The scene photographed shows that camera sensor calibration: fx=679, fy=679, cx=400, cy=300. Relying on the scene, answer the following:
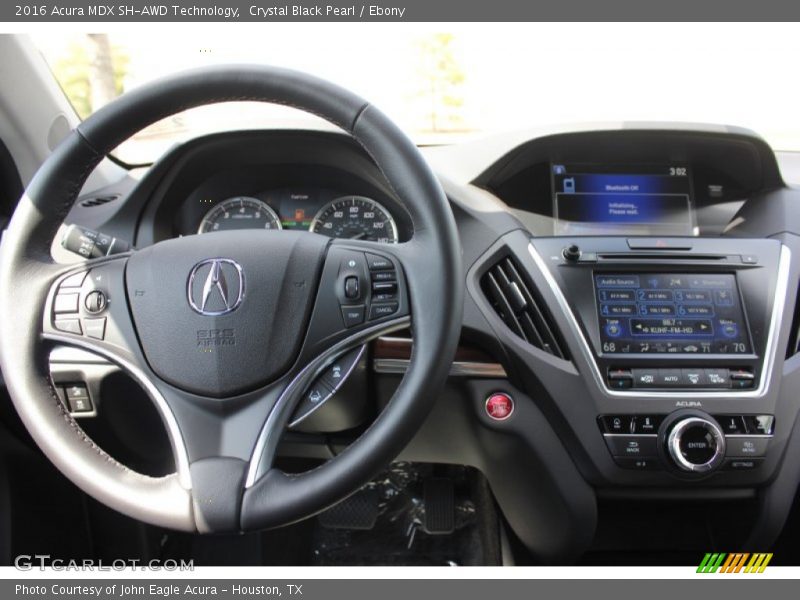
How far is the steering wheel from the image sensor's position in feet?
3.83

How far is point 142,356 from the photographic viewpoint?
1310 millimetres

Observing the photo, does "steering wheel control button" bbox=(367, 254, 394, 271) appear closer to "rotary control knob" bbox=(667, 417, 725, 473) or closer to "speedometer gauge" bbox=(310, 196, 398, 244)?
"speedometer gauge" bbox=(310, 196, 398, 244)

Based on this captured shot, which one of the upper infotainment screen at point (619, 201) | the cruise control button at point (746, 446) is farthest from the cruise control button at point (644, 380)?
the upper infotainment screen at point (619, 201)

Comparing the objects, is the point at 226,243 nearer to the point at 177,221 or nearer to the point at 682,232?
the point at 177,221

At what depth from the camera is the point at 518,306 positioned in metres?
1.69

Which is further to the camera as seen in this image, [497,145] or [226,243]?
[497,145]

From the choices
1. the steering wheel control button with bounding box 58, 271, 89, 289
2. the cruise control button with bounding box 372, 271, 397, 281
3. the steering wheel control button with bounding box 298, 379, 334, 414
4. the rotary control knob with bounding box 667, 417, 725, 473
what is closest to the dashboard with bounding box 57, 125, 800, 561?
the rotary control knob with bounding box 667, 417, 725, 473

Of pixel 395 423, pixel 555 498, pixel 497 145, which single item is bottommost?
pixel 555 498

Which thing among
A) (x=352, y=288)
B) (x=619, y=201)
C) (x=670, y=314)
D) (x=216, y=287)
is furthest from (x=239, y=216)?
(x=670, y=314)

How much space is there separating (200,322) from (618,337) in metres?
1.01

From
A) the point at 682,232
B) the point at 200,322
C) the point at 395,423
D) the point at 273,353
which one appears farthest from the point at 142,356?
the point at 682,232

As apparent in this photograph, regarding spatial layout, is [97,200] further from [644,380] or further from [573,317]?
[644,380]

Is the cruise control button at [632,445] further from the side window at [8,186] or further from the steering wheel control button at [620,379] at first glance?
the side window at [8,186]

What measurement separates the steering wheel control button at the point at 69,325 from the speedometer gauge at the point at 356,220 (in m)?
0.75
